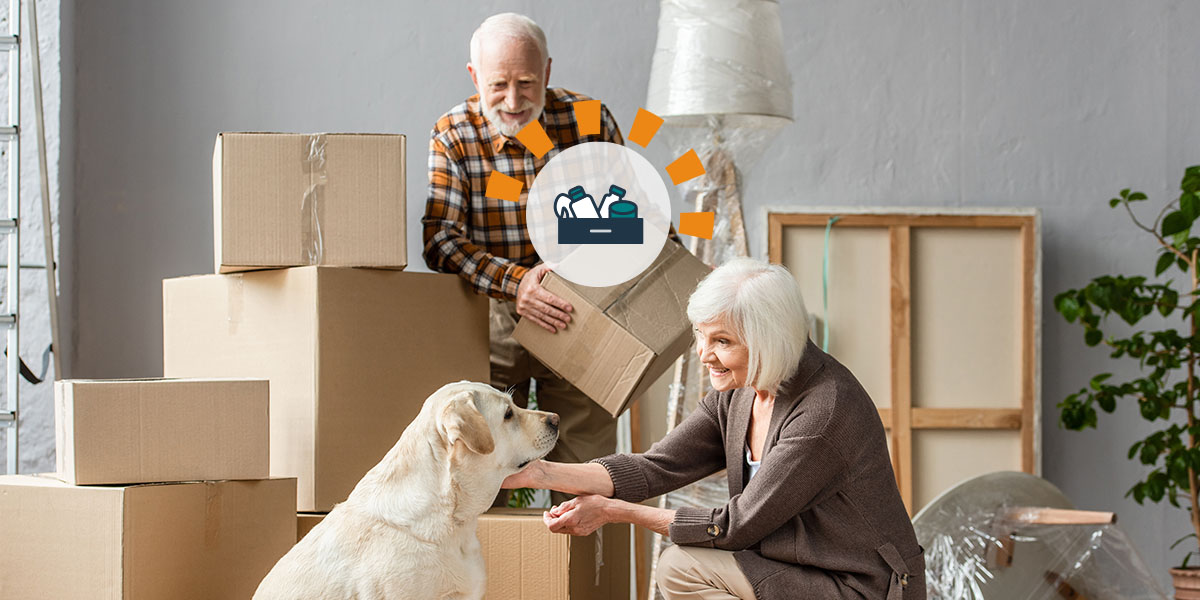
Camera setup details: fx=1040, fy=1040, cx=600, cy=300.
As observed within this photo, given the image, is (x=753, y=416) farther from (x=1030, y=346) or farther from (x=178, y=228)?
(x=178, y=228)

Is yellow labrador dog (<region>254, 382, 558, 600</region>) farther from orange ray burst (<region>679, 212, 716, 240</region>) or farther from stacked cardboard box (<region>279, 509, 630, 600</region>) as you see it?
orange ray burst (<region>679, 212, 716, 240</region>)

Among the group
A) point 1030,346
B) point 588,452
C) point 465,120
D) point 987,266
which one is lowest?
point 588,452

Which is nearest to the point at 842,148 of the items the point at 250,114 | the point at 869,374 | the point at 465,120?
the point at 869,374

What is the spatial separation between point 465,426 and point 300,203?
809 millimetres

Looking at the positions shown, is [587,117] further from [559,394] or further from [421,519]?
[421,519]

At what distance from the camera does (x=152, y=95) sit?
348cm

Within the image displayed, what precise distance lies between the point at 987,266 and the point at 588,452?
1768 mm

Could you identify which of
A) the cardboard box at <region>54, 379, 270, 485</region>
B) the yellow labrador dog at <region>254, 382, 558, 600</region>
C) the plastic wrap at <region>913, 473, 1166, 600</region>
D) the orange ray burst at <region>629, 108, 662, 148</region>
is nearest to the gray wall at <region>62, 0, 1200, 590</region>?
the orange ray burst at <region>629, 108, 662, 148</region>

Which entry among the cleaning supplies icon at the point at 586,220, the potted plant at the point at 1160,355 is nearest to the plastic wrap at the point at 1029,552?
the potted plant at the point at 1160,355

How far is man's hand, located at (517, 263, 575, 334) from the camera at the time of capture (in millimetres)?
2475

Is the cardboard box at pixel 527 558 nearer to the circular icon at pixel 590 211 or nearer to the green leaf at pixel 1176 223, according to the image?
the circular icon at pixel 590 211

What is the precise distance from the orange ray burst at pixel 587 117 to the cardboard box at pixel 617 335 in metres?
0.53

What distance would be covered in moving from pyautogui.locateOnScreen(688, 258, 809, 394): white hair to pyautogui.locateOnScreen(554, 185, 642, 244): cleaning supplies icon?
2.43ft

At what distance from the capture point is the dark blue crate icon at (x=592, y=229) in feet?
9.25
